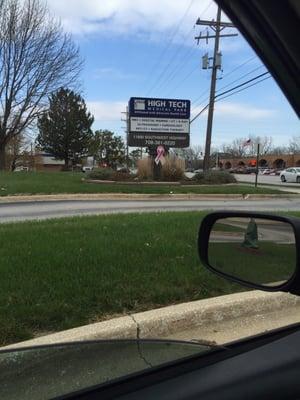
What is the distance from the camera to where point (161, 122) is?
103ft

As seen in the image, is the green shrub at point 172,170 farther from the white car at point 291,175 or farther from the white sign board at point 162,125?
the white car at point 291,175

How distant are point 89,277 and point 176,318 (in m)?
1.24

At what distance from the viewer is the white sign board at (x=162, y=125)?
31438 millimetres

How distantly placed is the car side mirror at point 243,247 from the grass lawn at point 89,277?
9.75ft

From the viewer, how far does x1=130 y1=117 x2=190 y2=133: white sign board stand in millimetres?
31438

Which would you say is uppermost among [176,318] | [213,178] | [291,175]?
[213,178]

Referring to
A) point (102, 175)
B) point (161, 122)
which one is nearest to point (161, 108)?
point (161, 122)

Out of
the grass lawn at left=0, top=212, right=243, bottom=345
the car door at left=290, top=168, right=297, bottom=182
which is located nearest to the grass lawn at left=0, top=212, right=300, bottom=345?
the grass lawn at left=0, top=212, right=243, bottom=345

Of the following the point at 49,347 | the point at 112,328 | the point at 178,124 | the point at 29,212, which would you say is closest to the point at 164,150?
the point at 178,124

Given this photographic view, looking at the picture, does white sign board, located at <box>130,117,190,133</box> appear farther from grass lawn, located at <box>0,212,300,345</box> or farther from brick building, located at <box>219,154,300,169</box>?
brick building, located at <box>219,154,300,169</box>

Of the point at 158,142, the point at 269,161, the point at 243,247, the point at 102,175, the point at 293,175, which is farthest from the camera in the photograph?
the point at 269,161

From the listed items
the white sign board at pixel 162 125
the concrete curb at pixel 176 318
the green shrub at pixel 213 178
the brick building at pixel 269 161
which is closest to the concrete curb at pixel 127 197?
the green shrub at pixel 213 178

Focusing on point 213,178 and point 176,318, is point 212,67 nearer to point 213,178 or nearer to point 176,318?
point 213,178

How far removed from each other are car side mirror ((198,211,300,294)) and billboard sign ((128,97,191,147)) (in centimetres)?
2939
